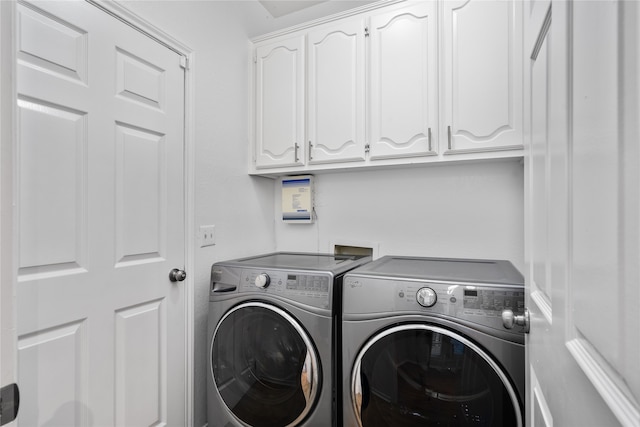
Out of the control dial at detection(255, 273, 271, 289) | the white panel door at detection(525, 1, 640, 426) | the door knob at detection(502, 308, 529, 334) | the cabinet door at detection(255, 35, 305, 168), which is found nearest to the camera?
the white panel door at detection(525, 1, 640, 426)

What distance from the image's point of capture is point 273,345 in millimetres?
1413

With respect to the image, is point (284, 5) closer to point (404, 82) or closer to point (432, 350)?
point (404, 82)

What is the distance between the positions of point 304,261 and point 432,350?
2.80 ft

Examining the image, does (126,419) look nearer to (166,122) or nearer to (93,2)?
A: (166,122)

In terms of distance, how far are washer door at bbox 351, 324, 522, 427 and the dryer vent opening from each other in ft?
2.73

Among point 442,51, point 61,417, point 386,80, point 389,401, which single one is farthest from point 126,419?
point 442,51

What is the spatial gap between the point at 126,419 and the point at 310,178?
1.55 metres

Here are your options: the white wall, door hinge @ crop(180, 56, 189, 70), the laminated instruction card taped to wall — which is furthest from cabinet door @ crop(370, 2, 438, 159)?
door hinge @ crop(180, 56, 189, 70)

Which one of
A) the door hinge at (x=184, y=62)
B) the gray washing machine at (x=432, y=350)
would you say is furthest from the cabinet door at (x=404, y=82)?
the door hinge at (x=184, y=62)

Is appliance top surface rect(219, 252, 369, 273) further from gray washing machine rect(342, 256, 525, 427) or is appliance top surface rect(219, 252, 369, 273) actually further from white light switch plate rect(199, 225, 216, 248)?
gray washing machine rect(342, 256, 525, 427)

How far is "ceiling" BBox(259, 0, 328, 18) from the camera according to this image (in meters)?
2.07

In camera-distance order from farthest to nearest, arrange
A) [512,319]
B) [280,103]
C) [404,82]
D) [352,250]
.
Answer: [352,250] < [280,103] < [404,82] < [512,319]

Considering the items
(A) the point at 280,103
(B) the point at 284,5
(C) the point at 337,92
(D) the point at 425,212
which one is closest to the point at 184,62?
(A) the point at 280,103

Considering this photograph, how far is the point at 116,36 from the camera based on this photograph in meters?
1.23
